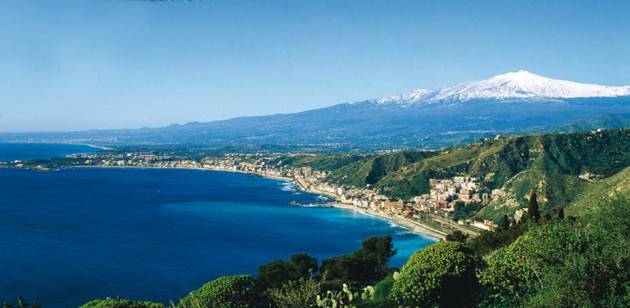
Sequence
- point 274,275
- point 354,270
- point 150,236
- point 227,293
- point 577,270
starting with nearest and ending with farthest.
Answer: point 577,270 → point 227,293 → point 274,275 → point 354,270 → point 150,236

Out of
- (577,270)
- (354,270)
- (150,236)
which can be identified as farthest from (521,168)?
(577,270)

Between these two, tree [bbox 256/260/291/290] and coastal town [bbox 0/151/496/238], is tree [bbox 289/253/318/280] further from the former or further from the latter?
coastal town [bbox 0/151/496/238]

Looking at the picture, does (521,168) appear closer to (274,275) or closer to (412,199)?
(412,199)

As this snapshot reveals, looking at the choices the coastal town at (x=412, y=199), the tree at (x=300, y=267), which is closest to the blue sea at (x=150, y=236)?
the coastal town at (x=412, y=199)

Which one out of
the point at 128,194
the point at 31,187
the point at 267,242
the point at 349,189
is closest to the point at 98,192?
the point at 128,194

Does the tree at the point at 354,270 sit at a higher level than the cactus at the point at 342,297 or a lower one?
lower

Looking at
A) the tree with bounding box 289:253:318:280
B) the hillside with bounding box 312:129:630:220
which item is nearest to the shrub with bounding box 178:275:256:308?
the tree with bounding box 289:253:318:280

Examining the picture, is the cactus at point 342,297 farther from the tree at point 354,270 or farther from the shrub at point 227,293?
the tree at point 354,270
